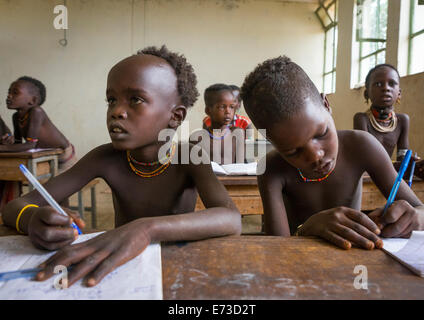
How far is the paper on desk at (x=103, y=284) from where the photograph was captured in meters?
0.45

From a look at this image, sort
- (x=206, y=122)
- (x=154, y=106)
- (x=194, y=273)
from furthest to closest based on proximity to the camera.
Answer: (x=206, y=122) → (x=154, y=106) → (x=194, y=273)

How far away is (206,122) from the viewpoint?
10.6 ft

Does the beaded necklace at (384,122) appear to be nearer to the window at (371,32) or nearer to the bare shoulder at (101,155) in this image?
the bare shoulder at (101,155)

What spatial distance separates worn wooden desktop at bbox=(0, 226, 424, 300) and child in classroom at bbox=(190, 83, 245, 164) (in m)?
2.16

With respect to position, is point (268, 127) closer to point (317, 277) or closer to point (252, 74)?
point (252, 74)

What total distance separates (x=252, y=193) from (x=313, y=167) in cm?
104

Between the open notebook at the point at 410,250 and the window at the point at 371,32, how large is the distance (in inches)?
173

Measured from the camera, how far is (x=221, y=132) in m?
2.93

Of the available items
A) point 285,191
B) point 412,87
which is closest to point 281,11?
point 412,87

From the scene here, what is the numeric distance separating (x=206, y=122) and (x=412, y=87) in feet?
7.80

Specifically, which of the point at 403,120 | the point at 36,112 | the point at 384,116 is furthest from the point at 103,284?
the point at 36,112

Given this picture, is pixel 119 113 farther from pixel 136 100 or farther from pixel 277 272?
pixel 277 272

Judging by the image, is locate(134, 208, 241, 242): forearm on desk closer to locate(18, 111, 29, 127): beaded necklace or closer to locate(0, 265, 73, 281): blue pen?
locate(0, 265, 73, 281): blue pen

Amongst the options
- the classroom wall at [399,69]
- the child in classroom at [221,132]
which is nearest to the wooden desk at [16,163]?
the child in classroom at [221,132]
